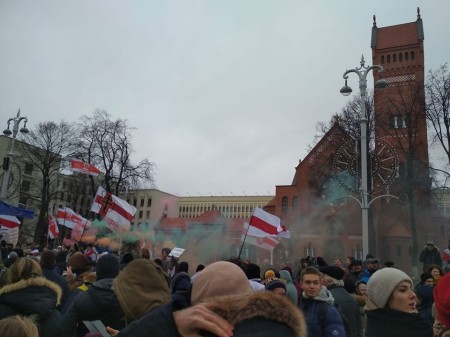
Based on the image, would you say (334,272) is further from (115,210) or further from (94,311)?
(115,210)

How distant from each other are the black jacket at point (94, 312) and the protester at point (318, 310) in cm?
196

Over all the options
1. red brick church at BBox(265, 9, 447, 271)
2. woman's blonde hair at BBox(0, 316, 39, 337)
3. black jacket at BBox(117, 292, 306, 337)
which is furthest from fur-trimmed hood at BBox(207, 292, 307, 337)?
red brick church at BBox(265, 9, 447, 271)

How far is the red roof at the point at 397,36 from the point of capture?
175 ft

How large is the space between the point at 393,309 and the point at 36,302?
3.14m

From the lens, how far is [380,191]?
36.3 m

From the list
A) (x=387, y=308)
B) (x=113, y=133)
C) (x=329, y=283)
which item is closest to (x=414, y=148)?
(x=113, y=133)

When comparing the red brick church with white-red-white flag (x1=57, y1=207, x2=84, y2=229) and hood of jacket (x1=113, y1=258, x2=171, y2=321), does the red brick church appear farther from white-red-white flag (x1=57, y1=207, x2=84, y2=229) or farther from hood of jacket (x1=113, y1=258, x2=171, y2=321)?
hood of jacket (x1=113, y1=258, x2=171, y2=321)

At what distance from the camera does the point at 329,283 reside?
573 cm

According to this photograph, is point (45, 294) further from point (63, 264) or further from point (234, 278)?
point (63, 264)

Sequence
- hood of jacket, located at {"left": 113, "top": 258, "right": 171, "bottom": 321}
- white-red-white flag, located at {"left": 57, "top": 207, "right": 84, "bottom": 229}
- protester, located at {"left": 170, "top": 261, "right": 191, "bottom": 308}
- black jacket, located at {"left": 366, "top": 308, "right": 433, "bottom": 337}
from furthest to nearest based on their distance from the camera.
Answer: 1. white-red-white flag, located at {"left": 57, "top": 207, "right": 84, "bottom": 229}
2. black jacket, located at {"left": 366, "top": 308, "right": 433, "bottom": 337}
3. hood of jacket, located at {"left": 113, "top": 258, "right": 171, "bottom": 321}
4. protester, located at {"left": 170, "top": 261, "right": 191, "bottom": 308}

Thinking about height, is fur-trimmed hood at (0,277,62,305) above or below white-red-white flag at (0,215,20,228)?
below

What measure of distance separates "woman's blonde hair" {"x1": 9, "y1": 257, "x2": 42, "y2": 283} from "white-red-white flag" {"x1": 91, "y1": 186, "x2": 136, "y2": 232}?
12350 mm

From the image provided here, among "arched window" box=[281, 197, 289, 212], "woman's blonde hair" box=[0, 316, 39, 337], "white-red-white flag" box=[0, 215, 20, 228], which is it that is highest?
"arched window" box=[281, 197, 289, 212]

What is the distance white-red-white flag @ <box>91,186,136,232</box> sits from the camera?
1625 cm
